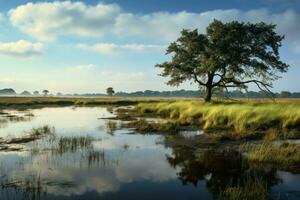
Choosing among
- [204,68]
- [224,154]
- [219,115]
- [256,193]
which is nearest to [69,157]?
[224,154]

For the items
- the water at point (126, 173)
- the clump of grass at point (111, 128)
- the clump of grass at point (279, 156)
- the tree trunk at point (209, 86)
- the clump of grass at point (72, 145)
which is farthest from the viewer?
the tree trunk at point (209, 86)

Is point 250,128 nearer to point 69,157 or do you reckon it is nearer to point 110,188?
point 69,157

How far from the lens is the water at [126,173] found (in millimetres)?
10859

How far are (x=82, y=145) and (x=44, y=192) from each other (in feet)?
29.1

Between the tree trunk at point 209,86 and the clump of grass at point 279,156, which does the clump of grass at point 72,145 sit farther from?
the tree trunk at point 209,86

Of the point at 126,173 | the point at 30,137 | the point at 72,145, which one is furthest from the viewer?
the point at 30,137

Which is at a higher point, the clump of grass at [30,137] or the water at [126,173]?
the clump of grass at [30,137]

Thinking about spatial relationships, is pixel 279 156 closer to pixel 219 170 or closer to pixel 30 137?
pixel 219 170

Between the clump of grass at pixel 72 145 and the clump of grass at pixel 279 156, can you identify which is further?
the clump of grass at pixel 72 145

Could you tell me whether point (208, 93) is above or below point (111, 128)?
above

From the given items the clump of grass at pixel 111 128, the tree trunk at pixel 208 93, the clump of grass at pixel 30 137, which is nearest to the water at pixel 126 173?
the clump of grass at pixel 30 137

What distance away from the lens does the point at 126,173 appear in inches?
528

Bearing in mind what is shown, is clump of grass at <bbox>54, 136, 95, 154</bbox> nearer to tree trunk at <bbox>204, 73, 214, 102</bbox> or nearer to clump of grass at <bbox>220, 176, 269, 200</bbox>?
clump of grass at <bbox>220, 176, 269, 200</bbox>

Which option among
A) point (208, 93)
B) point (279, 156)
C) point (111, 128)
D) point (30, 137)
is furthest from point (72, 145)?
point (208, 93)
